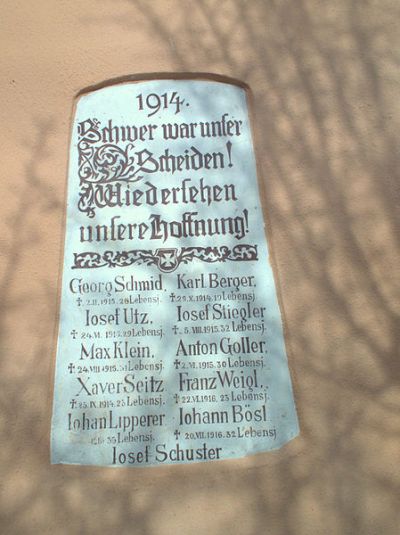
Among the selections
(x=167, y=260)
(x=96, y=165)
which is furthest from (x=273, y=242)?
(x=96, y=165)

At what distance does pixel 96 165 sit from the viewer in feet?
11.9

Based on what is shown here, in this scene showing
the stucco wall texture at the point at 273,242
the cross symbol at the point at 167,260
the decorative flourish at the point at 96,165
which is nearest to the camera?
the stucco wall texture at the point at 273,242

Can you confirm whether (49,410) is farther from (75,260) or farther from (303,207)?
(303,207)

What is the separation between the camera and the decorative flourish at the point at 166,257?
3465mm

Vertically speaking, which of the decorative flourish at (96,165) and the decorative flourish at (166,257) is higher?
the decorative flourish at (96,165)

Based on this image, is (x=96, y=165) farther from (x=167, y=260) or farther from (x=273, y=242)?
(x=273, y=242)

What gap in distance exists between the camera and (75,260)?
137 inches

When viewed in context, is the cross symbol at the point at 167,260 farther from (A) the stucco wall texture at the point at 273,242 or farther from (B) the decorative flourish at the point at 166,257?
(A) the stucco wall texture at the point at 273,242

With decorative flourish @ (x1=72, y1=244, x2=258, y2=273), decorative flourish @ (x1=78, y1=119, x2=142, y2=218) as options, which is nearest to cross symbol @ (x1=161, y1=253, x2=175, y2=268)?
decorative flourish @ (x1=72, y1=244, x2=258, y2=273)

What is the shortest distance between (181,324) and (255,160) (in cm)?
85

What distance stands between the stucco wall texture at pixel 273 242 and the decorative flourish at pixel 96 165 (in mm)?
103

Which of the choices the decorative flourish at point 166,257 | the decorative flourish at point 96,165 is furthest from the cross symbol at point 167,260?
the decorative flourish at point 96,165

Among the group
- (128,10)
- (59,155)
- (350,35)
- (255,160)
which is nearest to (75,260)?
(59,155)

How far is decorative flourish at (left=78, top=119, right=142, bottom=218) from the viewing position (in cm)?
359
